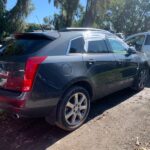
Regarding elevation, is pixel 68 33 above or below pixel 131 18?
below

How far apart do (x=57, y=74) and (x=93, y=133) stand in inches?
49.2

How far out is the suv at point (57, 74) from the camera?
386cm

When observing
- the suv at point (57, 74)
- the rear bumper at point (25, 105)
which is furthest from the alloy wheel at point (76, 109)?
the rear bumper at point (25, 105)

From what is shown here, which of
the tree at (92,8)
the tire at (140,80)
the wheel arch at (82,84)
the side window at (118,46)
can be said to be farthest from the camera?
the tree at (92,8)

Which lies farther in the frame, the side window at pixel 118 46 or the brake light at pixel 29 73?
the side window at pixel 118 46

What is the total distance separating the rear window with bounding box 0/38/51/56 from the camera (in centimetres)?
412

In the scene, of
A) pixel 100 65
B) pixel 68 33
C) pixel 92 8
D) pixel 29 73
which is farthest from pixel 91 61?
pixel 92 8

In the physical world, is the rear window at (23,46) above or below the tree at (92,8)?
below

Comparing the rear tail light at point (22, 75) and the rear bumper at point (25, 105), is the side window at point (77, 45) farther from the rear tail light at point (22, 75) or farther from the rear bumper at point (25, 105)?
the rear bumper at point (25, 105)

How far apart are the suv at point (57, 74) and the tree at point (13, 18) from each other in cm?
2078

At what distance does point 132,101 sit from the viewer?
6.17 meters

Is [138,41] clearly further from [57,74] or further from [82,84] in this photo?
[57,74]

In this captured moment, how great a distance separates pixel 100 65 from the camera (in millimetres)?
4965

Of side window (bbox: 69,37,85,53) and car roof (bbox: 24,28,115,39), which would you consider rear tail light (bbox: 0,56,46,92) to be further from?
side window (bbox: 69,37,85,53)
